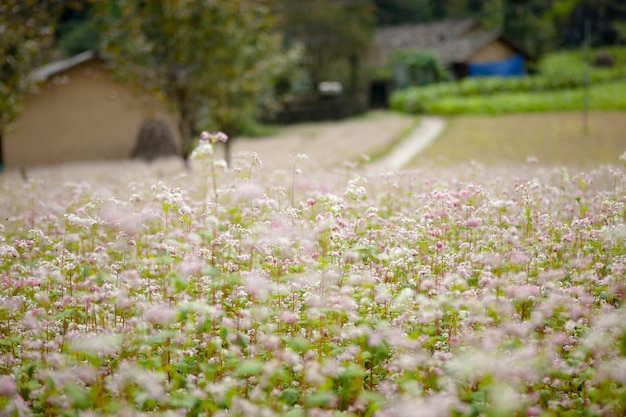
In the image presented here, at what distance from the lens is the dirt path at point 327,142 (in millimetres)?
19641

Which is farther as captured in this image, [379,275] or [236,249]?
[236,249]

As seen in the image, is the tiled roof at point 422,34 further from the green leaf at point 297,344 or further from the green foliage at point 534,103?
the green leaf at point 297,344

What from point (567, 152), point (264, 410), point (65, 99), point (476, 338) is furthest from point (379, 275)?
point (65, 99)

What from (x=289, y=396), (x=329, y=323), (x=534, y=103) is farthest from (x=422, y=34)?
(x=289, y=396)

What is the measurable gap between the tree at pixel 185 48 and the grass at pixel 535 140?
6.38 meters

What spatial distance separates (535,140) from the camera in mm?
20859

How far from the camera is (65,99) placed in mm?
24875

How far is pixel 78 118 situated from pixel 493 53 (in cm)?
3398

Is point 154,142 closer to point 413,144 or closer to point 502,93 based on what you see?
point 413,144

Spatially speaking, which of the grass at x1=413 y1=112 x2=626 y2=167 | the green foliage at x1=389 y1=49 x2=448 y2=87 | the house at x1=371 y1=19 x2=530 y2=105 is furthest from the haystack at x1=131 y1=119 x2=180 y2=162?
the house at x1=371 y1=19 x2=530 y2=105

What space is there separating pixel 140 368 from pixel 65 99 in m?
23.6

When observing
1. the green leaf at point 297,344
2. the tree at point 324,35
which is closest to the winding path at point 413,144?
the green leaf at point 297,344

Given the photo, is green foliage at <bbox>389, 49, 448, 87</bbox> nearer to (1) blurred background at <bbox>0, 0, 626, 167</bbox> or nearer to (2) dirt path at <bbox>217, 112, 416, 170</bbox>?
(1) blurred background at <bbox>0, 0, 626, 167</bbox>

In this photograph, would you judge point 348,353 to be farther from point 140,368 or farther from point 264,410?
point 140,368
